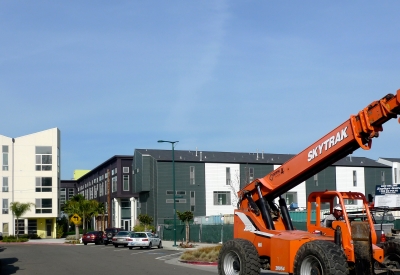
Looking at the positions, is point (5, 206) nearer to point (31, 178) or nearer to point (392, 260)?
point (31, 178)

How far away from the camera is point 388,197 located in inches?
1315

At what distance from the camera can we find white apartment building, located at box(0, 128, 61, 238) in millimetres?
78000

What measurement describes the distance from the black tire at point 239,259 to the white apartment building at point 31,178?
67209 mm

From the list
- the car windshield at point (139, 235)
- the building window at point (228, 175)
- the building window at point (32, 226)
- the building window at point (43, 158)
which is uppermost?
the building window at point (43, 158)

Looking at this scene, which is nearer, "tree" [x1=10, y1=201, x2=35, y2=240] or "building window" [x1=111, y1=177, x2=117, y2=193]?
"tree" [x1=10, y1=201, x2=35, y2=240]

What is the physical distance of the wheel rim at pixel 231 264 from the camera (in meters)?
14.7

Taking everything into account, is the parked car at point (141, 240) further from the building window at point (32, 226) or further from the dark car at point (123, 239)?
the building window at point (32, 226)

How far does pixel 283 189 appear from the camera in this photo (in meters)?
14.8

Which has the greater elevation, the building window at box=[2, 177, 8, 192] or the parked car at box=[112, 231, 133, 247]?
the building window at box=[2, 177, 8, 192]

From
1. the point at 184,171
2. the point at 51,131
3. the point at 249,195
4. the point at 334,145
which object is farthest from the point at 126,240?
the point at 51,131

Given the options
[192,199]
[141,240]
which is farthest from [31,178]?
[141,240]

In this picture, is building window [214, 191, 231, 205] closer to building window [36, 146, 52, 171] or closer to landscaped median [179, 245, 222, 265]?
building window [36, 146, 52, 171]

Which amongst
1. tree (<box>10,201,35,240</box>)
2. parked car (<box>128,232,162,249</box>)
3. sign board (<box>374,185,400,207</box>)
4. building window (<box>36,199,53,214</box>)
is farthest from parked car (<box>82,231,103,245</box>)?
sign board (<box>374,185,400,207</box>)

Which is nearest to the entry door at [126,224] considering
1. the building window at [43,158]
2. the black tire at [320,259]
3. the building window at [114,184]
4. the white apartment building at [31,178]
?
the building window at [114,184]
